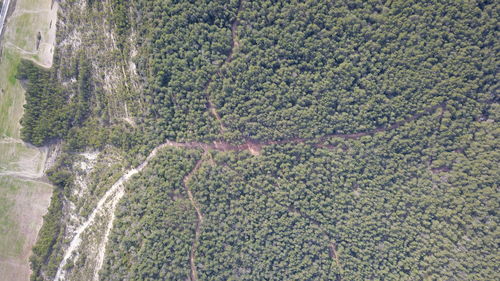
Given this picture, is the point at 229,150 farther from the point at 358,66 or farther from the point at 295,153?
the point at 358,66

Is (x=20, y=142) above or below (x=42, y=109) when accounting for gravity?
below

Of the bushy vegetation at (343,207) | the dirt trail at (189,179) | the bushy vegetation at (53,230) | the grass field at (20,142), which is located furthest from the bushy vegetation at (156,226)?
the grass field at (20,142)

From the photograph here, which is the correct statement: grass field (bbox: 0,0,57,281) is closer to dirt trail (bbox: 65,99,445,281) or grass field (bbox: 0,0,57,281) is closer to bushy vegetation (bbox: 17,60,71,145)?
bushy vegetation (bbox: 17,60,71,145)

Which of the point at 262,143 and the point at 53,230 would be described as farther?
the point at 262,143

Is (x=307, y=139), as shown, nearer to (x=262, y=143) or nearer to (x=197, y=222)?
(x=262, y=143)

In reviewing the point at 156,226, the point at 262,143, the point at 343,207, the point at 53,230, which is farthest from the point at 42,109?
the point at 343,207

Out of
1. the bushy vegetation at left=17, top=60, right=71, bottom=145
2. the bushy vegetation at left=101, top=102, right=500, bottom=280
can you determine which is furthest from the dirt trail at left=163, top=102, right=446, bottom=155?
the bushy vegetation at left=17, top=60, right=71, bottom=145

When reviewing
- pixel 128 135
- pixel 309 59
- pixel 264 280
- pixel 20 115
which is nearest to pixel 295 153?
pixel 309 59
